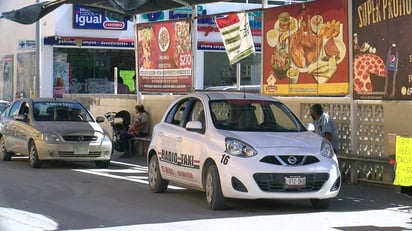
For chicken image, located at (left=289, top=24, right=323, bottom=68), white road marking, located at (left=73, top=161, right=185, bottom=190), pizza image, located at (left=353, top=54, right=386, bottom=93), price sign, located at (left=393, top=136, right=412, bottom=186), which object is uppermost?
chicken image, located at (left=289, top=24, right=323, bottom=68)

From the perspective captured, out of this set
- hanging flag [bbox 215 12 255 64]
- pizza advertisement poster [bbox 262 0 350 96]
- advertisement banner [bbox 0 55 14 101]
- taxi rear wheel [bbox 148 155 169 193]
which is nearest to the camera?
taxi rear wheel [bbox 148 155 169 193]

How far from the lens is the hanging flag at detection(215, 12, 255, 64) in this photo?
16984 millimetres

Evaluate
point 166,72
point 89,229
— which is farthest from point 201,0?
point 89,229

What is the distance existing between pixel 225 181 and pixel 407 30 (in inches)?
185

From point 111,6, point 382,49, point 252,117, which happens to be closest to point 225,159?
point 252,117

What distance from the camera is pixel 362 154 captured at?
1325cm

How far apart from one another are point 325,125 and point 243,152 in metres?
3.98

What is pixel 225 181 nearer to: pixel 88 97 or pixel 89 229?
pixel 89 229

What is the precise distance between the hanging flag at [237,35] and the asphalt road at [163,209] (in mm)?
4832

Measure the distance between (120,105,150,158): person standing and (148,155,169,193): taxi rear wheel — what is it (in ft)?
23.6

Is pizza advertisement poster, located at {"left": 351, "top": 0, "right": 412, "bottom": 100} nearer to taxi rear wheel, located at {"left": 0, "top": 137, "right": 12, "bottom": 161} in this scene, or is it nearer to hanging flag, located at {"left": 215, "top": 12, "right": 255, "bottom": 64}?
hanging flag, located at {"left": 215, "top": 12, "right": 255, "bottom": 64}

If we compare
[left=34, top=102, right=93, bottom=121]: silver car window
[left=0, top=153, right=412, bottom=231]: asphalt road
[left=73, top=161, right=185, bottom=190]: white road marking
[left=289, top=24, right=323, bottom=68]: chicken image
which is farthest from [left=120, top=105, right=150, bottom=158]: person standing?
[left=289, top=24, right=323, bottom=68]: chicken image

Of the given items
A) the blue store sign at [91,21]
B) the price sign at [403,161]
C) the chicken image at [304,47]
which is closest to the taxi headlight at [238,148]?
the price sign at [403,161]

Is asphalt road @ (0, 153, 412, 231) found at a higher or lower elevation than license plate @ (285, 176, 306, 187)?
lower
